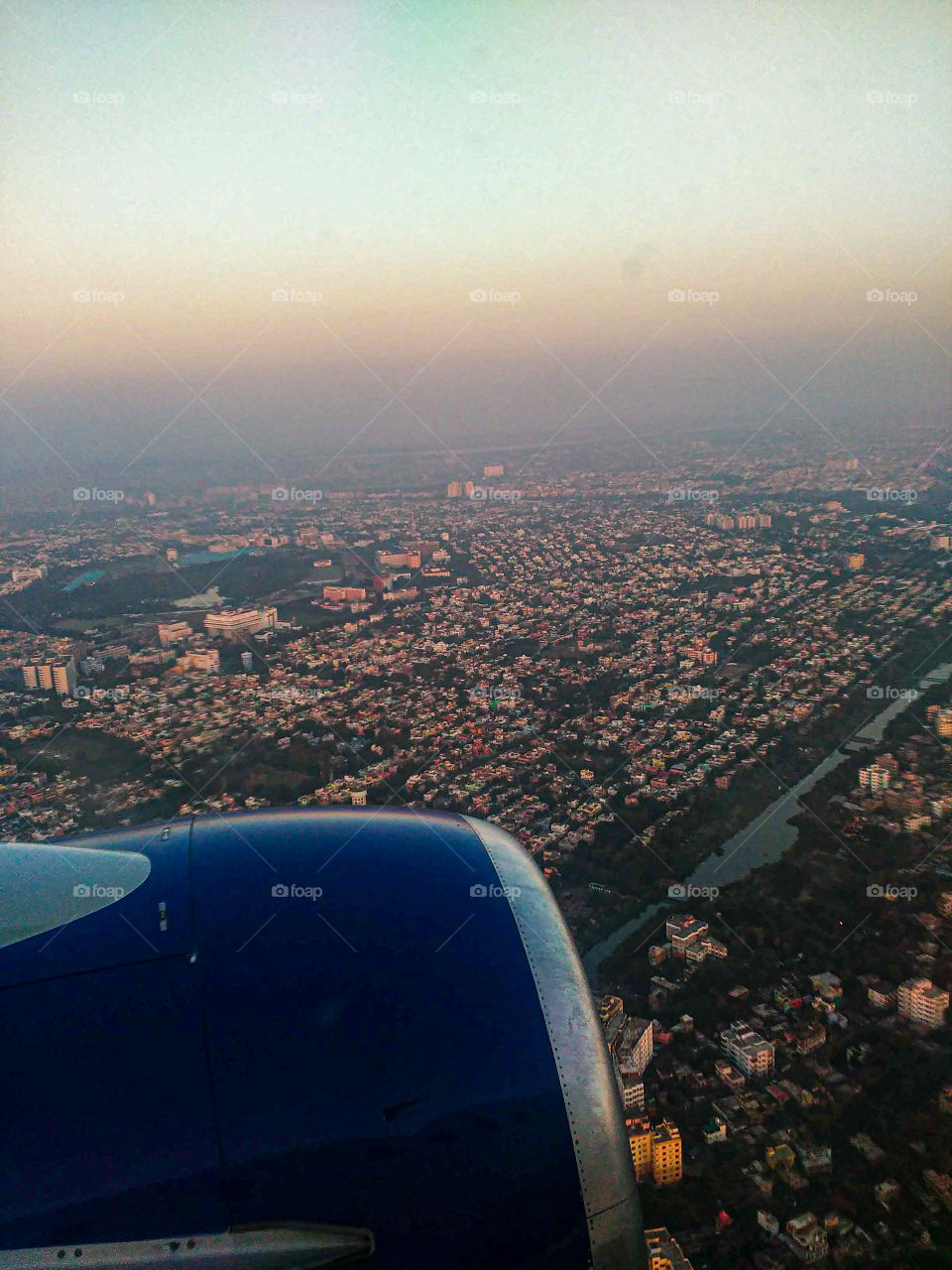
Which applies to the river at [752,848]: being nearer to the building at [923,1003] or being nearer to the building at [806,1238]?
the building at [923,1003]

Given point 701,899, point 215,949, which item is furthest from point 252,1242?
point 701,899

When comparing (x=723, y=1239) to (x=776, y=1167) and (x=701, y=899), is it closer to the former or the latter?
(x=776, y=1167)

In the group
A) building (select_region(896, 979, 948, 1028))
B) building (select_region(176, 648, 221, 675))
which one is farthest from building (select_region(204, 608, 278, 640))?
building (select_region(896, 979, 948, 1028))

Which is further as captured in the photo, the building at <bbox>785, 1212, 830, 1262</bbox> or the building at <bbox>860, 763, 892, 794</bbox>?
the building at <bbox>860, 763, 892, 794</bbox>

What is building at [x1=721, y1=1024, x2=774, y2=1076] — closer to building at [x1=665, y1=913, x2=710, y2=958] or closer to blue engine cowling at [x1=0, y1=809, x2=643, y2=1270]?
building at [x1=665, y1=913, x2=710, y2=958]

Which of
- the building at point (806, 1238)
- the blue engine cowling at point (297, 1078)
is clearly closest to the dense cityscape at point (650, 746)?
the building at point (806, 1238)

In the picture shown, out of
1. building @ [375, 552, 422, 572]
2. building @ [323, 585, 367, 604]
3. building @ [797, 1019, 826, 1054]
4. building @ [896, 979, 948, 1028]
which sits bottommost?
building @ [797, 1019, 826, 1054]

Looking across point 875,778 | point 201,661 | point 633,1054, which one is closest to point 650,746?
point 875,778
